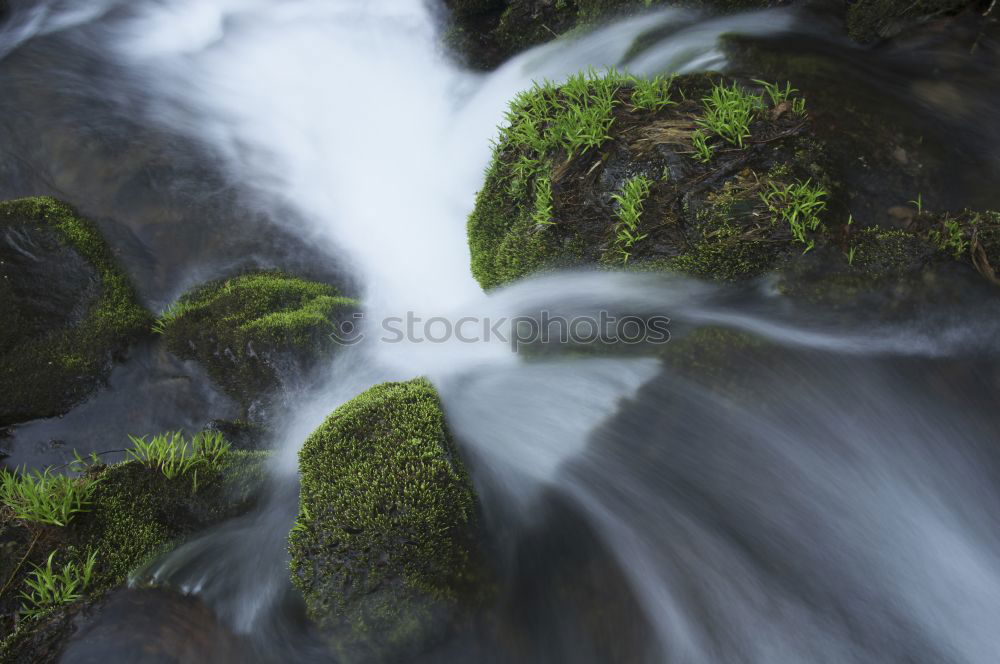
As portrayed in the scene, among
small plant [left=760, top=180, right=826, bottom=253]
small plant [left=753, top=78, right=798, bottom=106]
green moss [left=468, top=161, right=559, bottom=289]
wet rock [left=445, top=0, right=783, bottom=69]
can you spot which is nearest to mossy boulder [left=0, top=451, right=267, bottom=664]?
green moss [left=468, top=161, right=559, bottom=289]

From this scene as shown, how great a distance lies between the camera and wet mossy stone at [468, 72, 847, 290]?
369cm

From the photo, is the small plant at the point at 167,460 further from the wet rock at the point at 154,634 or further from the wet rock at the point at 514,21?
the wet rock at the point at 514,21

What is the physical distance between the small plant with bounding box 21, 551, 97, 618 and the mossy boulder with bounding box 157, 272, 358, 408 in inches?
56.8

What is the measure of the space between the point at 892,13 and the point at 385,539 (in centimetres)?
520

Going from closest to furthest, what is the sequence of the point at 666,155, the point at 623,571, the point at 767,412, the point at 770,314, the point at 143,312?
the point at 623,571 → the point at 767,412 → the point at 770,314 → the point at 666,155 → the point at 143,312

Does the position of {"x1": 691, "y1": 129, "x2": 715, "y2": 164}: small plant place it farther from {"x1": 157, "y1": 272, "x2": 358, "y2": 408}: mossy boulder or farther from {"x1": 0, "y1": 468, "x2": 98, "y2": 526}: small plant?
{"x1": 0, "y1": 468, "x2": 98, "y2": 526}: small plant

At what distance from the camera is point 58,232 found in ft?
16.6

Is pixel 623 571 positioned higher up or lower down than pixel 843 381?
lower down

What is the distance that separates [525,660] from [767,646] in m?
1.09

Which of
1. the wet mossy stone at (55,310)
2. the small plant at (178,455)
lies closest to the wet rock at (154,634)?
the small plant at (178,455)

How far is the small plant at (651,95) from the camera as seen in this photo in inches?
163

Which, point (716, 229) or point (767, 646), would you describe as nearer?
point (767, 646)

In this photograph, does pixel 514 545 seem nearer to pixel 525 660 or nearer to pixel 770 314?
pixel 525 660

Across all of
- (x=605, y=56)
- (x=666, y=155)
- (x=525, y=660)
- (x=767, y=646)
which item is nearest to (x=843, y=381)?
(x=767, y=646)
